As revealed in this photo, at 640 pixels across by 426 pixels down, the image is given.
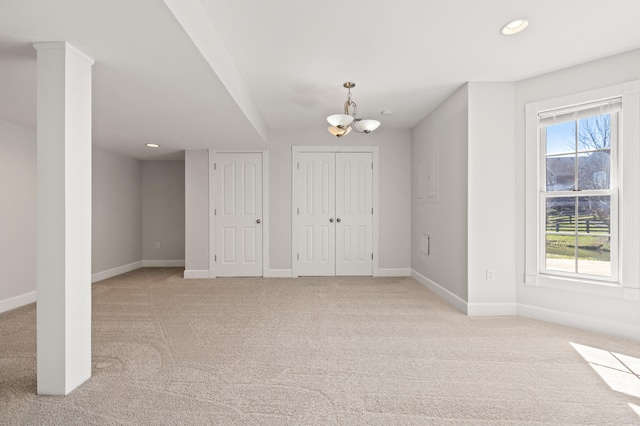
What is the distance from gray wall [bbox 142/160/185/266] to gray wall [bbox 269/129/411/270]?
7.99 feet

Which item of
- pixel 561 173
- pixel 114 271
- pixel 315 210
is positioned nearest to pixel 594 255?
pixel 561 173

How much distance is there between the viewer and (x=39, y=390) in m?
1.87

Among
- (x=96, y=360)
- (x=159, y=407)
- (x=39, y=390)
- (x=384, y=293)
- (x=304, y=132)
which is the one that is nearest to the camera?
(x=159, y=407)

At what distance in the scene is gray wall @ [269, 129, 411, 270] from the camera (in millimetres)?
5355

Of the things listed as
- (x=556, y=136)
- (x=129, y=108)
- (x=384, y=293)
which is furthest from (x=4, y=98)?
(x=556, y=136)

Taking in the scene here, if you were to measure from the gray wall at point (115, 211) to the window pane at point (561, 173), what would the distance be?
6.43 metres

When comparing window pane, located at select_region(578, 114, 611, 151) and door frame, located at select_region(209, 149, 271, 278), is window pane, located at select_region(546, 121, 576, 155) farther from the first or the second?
door frame, located at select_region(209, 149, 271, 278)

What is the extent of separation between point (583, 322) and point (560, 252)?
2.20 feet

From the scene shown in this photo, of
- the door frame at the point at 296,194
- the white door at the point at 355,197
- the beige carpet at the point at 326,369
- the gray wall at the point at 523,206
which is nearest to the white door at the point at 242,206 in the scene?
the door frame at the point at 296,194

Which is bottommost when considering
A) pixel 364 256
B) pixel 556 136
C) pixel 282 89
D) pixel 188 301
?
pixel 188 301

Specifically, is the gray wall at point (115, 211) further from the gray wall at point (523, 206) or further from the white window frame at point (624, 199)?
the white window frame at point (624, 199)

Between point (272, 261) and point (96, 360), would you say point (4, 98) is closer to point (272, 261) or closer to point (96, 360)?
point (96, 360)

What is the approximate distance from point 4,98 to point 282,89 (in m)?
2.67

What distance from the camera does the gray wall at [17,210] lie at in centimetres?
366
